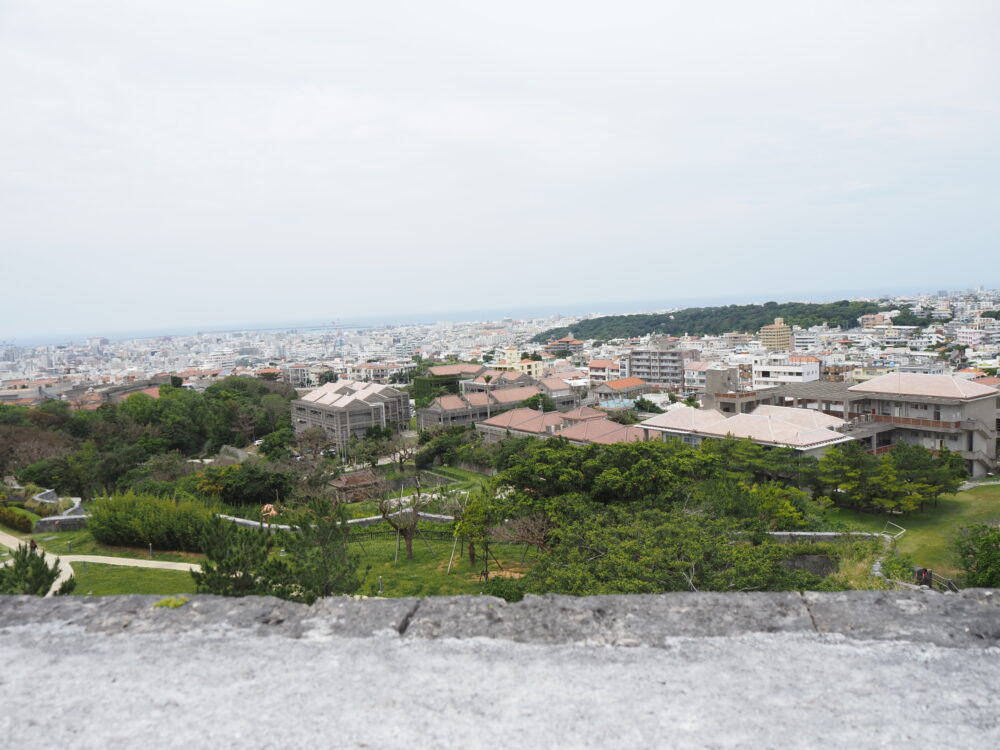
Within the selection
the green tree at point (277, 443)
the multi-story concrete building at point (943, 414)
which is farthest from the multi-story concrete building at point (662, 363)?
the multi-story concrete building at point (943, 414)

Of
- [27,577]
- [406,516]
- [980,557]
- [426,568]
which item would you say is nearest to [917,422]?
[980,557]

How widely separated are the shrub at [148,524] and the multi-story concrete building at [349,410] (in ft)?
64.9

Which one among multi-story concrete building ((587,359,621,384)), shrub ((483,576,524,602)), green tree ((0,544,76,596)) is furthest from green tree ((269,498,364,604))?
multi-story concrete building ((587,359,621,384))

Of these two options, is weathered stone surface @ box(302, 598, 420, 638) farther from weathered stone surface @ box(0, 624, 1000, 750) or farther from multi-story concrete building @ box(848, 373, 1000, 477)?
multi-story concrete building @ box(848, 373, 1000, 477)

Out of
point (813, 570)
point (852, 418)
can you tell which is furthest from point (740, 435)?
point (813, 570)

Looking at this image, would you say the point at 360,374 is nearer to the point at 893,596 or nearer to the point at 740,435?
the point at 740,435

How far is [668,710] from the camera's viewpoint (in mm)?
2463

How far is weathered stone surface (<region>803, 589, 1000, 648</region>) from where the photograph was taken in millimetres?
2848

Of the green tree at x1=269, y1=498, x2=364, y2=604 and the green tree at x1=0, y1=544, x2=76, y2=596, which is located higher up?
the green tree at x1=0, y1=544, x2=76, y2=596

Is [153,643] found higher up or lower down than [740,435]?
higher up

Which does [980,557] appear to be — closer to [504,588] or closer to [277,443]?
[504,588]

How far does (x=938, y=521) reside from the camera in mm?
16219

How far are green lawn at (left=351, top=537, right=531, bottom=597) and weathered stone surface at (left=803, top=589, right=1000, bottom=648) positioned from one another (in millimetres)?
8752

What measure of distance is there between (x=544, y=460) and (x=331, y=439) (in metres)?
24.3
